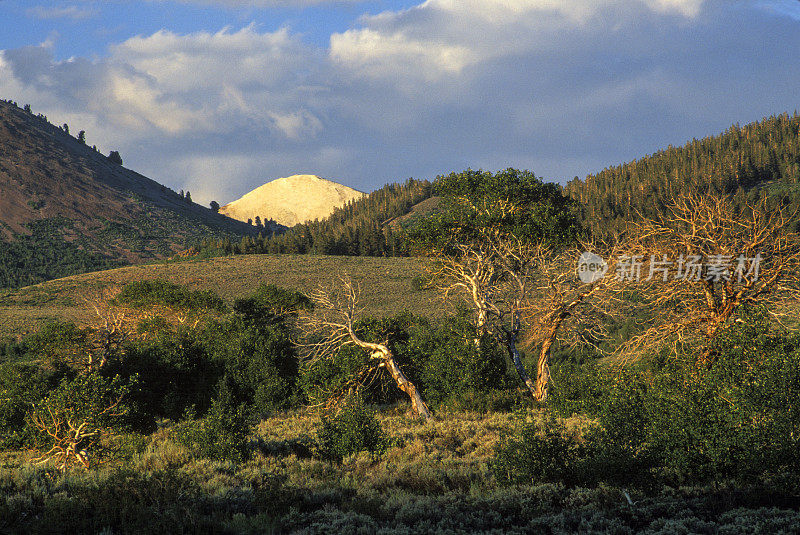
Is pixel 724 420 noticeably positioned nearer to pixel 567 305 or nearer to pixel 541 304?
pixel 567 305

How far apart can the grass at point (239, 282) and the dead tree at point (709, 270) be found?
4111 centimetres

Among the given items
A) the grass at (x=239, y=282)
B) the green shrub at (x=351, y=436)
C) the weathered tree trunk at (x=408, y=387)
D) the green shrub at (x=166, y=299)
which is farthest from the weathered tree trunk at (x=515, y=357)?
the grass at (x=239, y=282)

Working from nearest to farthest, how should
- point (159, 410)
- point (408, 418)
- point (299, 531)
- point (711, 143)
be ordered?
1. point (299, 531)
2. point (408, 418)
3. point (159, 410)
4. point (711, 143)

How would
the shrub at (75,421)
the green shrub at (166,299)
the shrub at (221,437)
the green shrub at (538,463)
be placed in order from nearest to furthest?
the green shrub at (538,463), the shrub at (221,437), the shrub at (75,421), the green shrub at (166,299)

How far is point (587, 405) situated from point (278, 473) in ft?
32.2

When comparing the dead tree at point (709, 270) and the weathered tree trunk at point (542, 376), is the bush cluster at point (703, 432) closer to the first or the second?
the dead tree at point (709, 270)

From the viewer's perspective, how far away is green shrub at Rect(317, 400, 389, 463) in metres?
14.5

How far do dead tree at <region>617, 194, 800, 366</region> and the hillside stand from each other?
4878 inches

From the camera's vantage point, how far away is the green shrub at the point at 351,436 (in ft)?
47.7

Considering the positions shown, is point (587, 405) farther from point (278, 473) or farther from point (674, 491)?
point (278, 473)

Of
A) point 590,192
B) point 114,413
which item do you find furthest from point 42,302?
point 590,192

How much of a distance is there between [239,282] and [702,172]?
117 m

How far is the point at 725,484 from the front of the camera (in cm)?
978

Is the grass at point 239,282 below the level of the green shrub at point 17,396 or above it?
above
